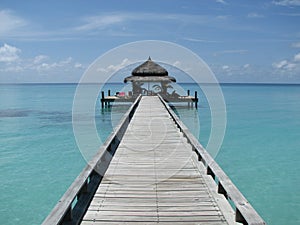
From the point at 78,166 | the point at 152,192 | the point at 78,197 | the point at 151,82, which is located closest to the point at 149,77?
the point at 151,82

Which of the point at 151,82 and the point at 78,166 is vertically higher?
the point at 151,82

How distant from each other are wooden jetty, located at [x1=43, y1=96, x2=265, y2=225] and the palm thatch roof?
55.6 feet

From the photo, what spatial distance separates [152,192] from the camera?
3865 mm

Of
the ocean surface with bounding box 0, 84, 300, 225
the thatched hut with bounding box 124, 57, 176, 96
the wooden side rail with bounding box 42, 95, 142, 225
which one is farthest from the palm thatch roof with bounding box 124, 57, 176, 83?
the wooden side rail with bounding box 42, 95, 142, 225

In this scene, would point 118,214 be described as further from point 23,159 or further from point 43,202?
point 23,159

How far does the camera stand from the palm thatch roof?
2285 centimetres

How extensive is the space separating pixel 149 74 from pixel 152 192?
2030 centimetres

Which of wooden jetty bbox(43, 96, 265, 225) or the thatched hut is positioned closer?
wooden jetty bbox(43, 96, 265, 225)

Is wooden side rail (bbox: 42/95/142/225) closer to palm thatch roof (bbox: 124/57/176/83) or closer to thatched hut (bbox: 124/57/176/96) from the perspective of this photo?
palm thatch roof (bbox: 124/57/176/83)

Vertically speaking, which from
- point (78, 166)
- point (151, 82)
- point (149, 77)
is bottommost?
point (78, 166)

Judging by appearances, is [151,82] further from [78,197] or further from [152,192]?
[78,197]

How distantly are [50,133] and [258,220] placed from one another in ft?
46.7

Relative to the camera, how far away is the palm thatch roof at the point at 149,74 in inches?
900

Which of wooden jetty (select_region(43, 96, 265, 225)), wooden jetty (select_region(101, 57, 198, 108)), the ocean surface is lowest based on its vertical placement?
the ocean surface
